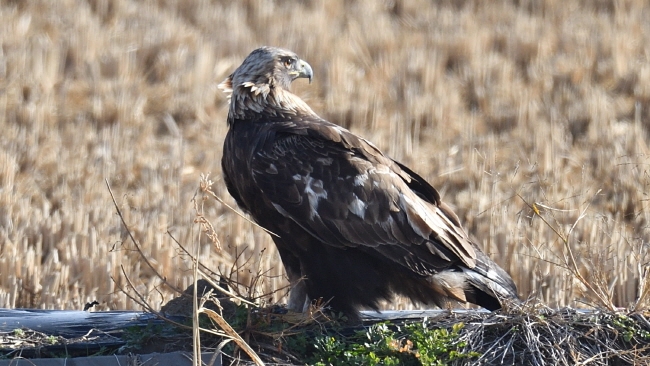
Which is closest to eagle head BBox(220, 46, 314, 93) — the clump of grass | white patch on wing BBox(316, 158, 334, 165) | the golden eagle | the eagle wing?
the golden eagle

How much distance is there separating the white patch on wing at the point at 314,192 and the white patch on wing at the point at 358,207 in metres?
0.16

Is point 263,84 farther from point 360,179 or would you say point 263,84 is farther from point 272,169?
point 360,179

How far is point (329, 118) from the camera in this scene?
34.3 feet

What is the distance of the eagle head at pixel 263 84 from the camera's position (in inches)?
228

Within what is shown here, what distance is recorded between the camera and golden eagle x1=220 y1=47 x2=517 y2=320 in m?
5.33

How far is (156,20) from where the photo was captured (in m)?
12.4

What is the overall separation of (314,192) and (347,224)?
241 mm

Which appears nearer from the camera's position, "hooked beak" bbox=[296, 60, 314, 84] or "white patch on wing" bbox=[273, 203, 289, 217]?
"white patch on wing" bbox=[273, 203, 289, 217]

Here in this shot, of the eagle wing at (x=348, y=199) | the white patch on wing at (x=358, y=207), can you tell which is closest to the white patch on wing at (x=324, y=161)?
the eagle wing at (x=348, y=199)

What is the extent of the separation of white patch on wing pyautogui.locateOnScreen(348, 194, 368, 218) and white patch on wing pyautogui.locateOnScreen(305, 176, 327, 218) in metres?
0.16

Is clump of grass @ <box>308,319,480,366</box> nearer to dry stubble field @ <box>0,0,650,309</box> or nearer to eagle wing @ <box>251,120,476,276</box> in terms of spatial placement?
eagle wing @ <box>251,120,476,276</box>

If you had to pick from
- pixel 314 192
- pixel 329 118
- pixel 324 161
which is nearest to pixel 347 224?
pixel 314 192

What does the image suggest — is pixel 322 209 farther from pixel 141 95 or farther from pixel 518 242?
pixel 141 95

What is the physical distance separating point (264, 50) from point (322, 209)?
1131 mm
